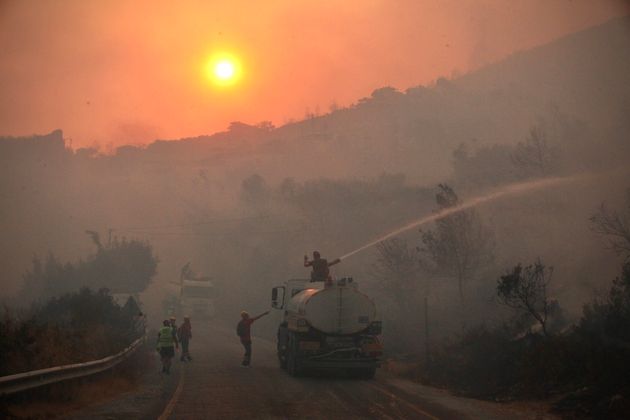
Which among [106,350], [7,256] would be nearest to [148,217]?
[7,256]

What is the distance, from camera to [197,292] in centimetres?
7694

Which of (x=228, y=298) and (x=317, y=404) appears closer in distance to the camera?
(x=317, y=404)

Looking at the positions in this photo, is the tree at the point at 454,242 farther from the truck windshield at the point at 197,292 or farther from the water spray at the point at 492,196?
the truck windshield at the point at 197,292

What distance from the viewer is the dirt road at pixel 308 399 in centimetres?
1360

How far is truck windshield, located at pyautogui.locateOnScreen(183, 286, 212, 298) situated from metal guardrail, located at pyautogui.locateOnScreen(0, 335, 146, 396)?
57077 mm

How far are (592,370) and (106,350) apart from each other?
14.5 metres

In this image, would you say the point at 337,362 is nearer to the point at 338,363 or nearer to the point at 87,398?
the point at 338,363

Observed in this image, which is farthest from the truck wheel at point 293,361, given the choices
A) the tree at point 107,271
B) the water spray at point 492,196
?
the tree at point 107,271

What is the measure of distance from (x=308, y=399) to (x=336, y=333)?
5597mm

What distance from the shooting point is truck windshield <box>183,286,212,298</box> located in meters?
76.3

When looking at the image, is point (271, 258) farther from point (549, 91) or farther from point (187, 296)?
point (549, 91)

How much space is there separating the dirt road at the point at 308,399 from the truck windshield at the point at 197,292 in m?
53.4

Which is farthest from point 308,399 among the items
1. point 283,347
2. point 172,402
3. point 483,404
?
point 283,347

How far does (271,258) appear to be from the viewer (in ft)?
269
